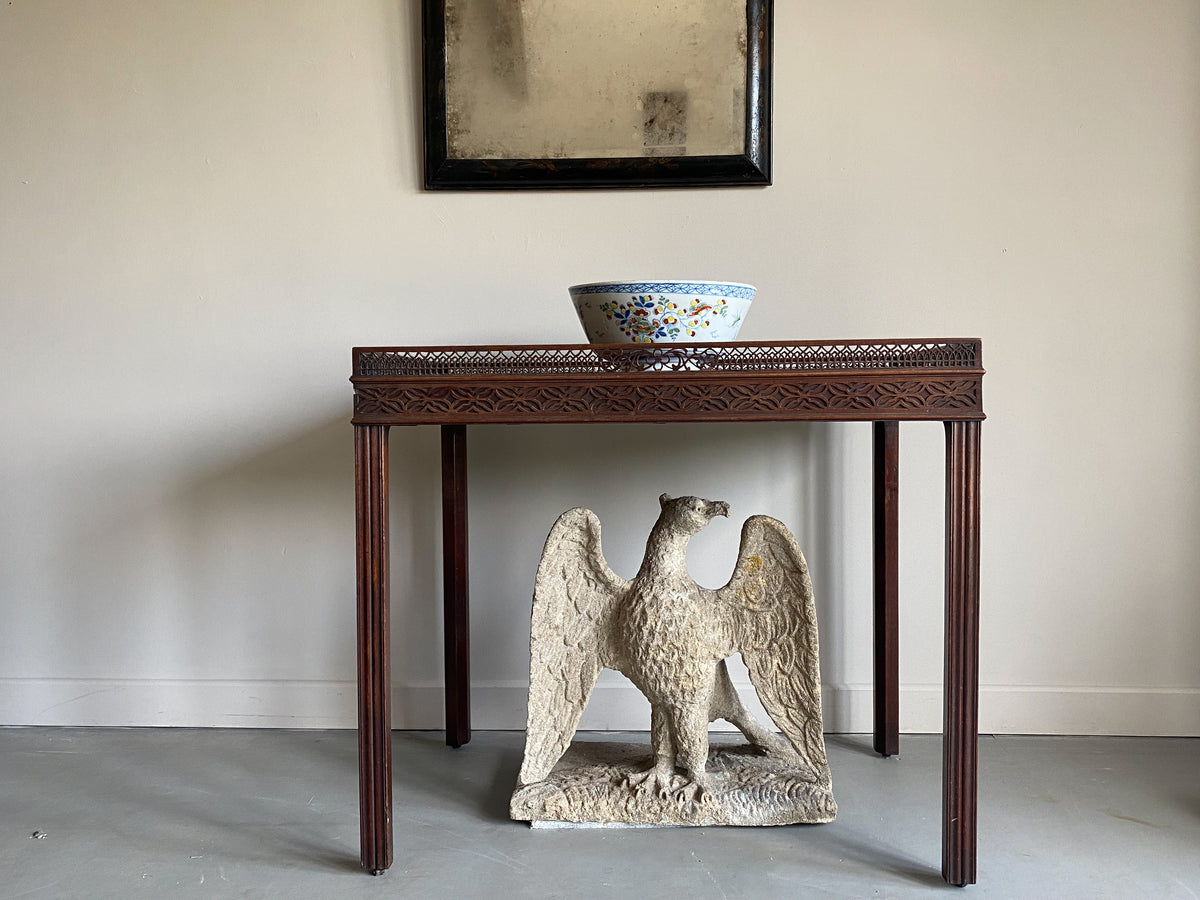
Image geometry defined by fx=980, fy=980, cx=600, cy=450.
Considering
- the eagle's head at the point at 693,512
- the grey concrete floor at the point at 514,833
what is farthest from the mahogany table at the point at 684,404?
the eagle's head at the point at 693,512

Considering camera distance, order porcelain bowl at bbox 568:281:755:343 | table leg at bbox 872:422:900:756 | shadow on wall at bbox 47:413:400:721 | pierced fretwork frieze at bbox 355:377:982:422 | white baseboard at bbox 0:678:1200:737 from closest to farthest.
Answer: pierced fretwork frieze at bbox 355:377:982:422 < porcelain bowl at bbox 568:281:755:343 < table leg at bbox 872:422:900:756 < white baseboard at bbox 0:678:1200:737 < shadow on wall at bbox 47:413:400:721

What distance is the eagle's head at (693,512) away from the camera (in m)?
1.69

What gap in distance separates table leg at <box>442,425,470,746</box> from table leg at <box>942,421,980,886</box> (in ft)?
3.38

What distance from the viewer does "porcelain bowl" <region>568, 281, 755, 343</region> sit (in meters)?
1.60

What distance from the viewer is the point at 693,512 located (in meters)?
1.69

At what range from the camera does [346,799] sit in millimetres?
1835

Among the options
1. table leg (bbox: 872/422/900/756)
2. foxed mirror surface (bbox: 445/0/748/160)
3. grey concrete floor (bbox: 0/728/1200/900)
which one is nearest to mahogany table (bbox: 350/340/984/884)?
grey concrete floor (bbox: 0/728/1200/900)

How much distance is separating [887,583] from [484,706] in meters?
0.93

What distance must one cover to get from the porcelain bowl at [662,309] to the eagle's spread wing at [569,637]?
33 centimetres

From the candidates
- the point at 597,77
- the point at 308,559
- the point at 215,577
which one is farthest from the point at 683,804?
the point at 597,77

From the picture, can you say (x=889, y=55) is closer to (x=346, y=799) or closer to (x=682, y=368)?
(x=682, y=368)

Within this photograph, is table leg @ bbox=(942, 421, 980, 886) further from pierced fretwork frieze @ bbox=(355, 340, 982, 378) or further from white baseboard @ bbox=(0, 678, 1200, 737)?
white baseboard @ bbox=(0, 678, 1200, 737)

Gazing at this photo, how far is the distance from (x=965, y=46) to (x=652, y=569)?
1341 millimetres

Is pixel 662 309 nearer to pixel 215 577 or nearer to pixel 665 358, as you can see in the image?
pixel 665 358
